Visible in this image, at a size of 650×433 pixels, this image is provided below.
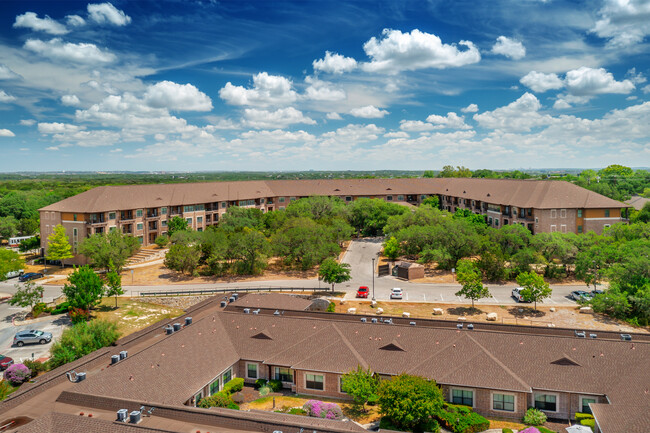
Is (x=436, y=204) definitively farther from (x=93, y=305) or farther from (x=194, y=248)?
(x=93, y=305)

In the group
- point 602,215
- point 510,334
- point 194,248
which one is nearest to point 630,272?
point 510,334

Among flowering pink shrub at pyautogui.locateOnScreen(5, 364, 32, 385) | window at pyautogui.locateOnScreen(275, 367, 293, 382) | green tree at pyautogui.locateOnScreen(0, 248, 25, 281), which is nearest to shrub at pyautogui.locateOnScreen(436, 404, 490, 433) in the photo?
window at pyautogui.locateOnScreen(275, 367, 293, 382)

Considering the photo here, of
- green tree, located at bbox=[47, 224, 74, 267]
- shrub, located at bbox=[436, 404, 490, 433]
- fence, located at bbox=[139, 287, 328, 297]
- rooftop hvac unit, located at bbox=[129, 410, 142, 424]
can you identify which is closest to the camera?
rooftop hvac unit, located at bbox=[129, 410, 142, 424]

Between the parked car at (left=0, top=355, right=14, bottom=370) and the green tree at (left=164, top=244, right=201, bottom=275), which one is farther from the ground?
the green tree at (left=164, top=244, right=201, bottom=275)

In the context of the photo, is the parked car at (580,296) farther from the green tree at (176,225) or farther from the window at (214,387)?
the green tree at (176,225)

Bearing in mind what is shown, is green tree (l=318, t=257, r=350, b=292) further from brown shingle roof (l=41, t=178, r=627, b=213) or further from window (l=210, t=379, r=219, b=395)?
brown shingle roof (l=41, t=178, r=627, b=213)

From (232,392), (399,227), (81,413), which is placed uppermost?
(399,227)

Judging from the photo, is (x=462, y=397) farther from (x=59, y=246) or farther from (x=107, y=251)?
(x=59, y=246)
